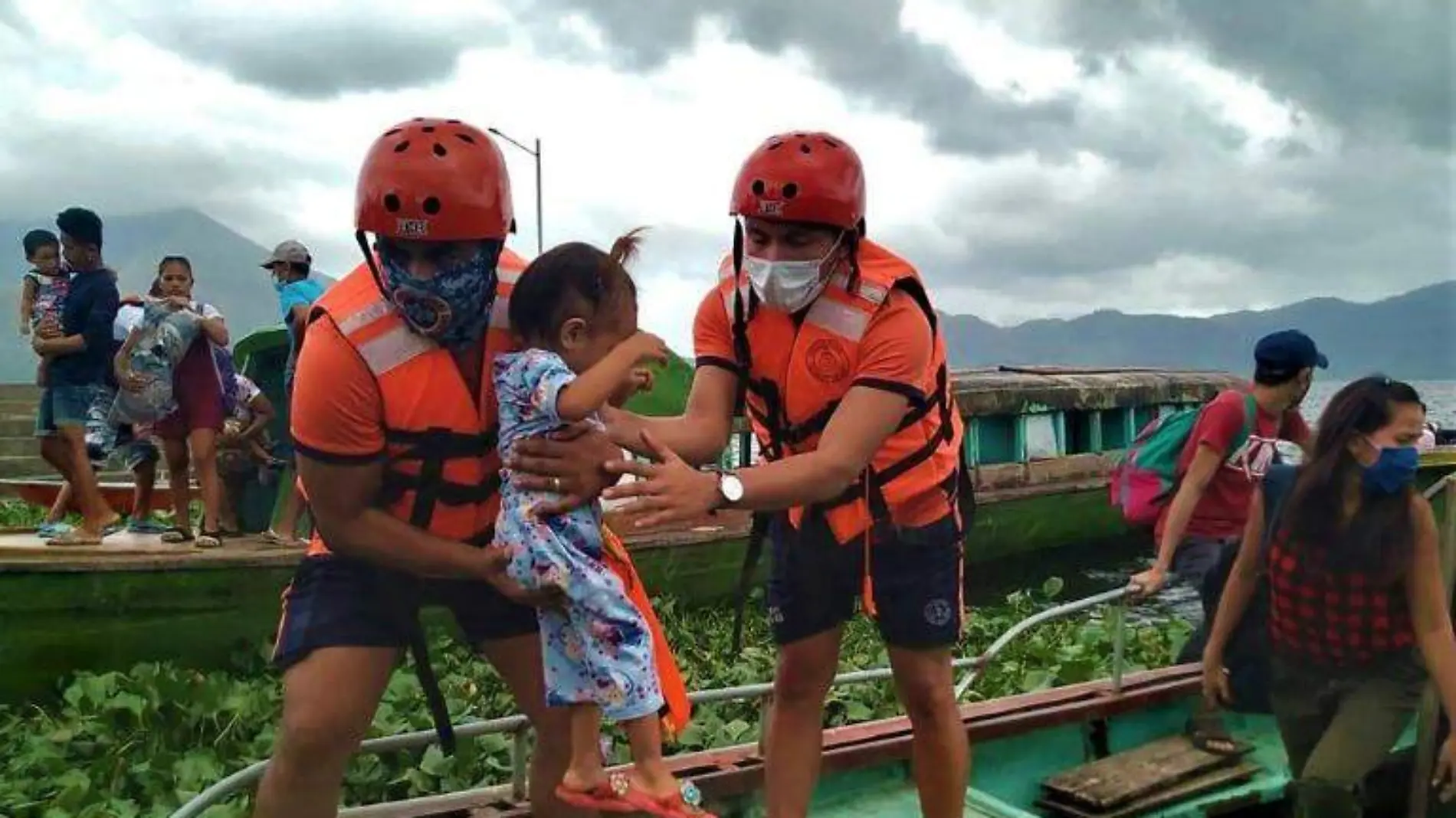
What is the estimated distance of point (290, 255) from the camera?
24.7 feet

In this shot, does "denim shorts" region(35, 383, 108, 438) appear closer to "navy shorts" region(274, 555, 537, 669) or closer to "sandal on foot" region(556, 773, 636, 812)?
"navy shorts" region(274, 555, 537, 669)

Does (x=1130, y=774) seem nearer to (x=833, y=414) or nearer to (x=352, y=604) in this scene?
(x=833, y=414)

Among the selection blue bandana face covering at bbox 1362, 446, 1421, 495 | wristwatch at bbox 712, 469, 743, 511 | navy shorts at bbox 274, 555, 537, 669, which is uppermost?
wristwatch at bbox 712, 469, 743, 511

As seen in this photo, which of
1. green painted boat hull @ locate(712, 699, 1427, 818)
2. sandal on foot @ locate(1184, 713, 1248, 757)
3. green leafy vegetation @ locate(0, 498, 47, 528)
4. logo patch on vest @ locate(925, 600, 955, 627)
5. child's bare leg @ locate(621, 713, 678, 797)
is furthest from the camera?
green leafy vegetation @ locate(0, 498, 47, 528)

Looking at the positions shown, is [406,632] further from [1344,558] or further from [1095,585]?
[1095,585]

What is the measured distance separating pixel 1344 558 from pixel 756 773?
2.10 m

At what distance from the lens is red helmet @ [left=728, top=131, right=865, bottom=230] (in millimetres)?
3098

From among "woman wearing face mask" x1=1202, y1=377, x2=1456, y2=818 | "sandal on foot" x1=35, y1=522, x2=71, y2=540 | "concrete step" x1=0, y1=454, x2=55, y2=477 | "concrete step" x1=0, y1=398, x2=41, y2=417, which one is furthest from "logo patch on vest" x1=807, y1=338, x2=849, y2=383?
"concrete step" x1=0, y1=398, x2=41, y2=417

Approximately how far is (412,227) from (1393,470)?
10.4 ft

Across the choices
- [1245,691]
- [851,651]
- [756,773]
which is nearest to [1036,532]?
[851,651]

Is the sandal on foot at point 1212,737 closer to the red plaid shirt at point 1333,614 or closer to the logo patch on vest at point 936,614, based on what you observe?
the red plaid shirt at point 1333,614

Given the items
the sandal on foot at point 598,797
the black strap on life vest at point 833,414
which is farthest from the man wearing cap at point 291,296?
the sandal on foot at point 598,797

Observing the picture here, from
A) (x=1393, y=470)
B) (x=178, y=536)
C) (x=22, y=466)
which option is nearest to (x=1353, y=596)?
(x=1393, y=470)

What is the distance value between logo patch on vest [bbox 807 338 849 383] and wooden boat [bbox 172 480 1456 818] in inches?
44.7
